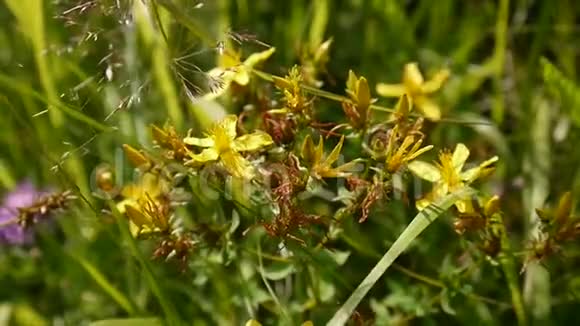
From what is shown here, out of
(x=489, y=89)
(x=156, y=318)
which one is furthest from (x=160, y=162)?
(x=489, y=89)

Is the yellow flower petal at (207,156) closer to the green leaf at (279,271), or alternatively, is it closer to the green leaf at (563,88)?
the green leaf at (279,271)

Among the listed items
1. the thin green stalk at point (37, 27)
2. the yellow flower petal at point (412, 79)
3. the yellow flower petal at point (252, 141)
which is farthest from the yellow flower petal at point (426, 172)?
the thin green stalk at point (37, 27)

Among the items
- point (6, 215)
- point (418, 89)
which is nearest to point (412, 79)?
point (418, 89)

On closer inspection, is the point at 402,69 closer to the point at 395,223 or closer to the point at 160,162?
the point at 395,223

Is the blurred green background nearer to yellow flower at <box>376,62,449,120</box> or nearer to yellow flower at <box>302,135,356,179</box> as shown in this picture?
yellow flower at <box>376,62,449,120</box>

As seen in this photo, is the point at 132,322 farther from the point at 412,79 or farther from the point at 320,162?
the point at 412,79

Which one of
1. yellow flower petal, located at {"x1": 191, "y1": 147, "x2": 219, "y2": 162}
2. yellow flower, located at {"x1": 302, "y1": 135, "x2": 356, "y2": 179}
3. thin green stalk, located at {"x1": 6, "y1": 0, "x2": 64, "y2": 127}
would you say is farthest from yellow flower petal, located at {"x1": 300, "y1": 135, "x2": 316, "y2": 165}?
thin green stalk, located at {"x1": 6, "y1": 0, "x2": 64, "y2": 127}
